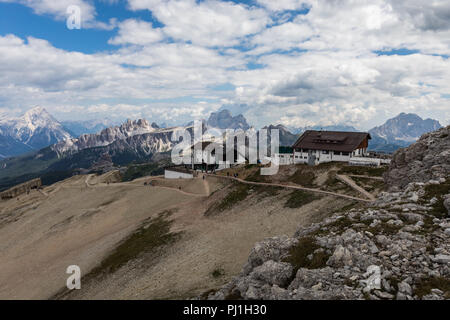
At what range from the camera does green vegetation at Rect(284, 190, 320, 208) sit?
4880cm

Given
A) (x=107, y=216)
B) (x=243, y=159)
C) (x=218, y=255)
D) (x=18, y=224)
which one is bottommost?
(x=18, y=224)

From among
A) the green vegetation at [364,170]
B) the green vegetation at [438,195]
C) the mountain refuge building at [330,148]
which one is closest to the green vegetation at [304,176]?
the green vegetation at [364,170]

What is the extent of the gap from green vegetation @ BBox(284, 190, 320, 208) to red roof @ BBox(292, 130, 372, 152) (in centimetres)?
2704

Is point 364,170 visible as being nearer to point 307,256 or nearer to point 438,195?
point 438,195

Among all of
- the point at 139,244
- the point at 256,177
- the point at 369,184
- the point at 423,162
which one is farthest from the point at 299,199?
the point at 139,244

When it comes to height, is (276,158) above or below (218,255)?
above

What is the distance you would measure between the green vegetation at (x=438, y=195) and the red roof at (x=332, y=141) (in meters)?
50.3

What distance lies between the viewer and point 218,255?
37.2 m

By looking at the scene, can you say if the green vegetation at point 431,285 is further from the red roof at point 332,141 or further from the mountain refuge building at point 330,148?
the red roof at point 332,141

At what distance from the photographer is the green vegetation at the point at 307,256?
51.9ft
